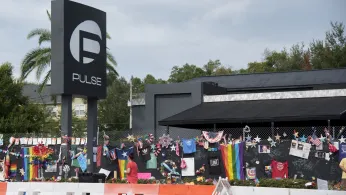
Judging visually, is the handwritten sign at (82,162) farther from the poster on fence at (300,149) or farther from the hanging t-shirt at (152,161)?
the poster on fence at (300,149)

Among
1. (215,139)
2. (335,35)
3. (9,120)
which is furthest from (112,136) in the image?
(335,35)

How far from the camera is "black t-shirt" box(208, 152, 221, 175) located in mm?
21828

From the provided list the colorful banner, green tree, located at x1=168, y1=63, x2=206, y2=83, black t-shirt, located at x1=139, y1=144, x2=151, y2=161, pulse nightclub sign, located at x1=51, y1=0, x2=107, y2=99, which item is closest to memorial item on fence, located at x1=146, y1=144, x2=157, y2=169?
black t-shirt, located at x1=139, y1=144, x2=151, y2=161

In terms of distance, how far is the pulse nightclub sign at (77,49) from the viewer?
20453mm

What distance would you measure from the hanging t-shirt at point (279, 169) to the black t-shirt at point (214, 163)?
82.3 inches

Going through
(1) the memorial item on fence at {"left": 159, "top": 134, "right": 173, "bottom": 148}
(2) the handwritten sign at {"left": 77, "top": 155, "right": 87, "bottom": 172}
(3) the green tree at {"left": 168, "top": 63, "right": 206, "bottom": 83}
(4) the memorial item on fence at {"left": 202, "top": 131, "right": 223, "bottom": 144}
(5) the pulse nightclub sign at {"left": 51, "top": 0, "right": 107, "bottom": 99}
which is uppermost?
(3) the green tree at {"left": 168, "top": 63, "right": 206, "bottom": 83}

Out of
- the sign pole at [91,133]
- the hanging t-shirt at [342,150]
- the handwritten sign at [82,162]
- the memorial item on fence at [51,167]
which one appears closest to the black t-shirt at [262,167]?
the hanging t-shirt at [342,150]

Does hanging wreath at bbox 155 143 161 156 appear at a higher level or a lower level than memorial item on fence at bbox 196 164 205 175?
higher

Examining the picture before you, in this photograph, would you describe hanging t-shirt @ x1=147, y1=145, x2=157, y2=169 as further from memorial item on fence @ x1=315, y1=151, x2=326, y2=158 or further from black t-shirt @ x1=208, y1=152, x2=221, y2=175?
memorial item on fence @ x1=315, y1=151, x2=326, y2=158

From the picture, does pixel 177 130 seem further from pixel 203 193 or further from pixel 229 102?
pixel 203 193

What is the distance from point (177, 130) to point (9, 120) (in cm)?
1134

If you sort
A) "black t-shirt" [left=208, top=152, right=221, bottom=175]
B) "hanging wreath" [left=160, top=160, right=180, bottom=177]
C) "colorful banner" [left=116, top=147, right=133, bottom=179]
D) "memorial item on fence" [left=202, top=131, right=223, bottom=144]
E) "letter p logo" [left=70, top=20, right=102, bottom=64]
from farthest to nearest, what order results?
1. "colorful banner" [left=116, top=147, right=133, bottom=179]
2. "hanging wreath" [left=160, top=160, right=180, bottom=177]
3. "memorial item on fence" [left=202, top=131, right=223, bottom=144]
4. "black t-shirt" [left=208, top=152, right=221, bottom=175]
5. "letter p logo" [left=70, top=20, right=102, bottom=64]

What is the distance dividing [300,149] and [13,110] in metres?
22.8

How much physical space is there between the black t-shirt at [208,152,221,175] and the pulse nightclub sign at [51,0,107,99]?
4785 millimetres
